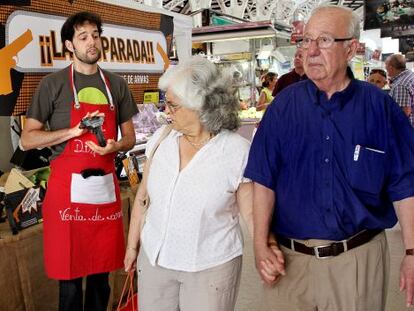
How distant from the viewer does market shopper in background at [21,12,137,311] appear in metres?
2.29

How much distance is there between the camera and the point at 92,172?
237 centimetres

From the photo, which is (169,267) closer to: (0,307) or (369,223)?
(369,223)

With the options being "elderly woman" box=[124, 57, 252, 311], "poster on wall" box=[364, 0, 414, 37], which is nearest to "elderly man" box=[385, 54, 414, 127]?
"elderly woman" box=[124, 57, 252, 311]

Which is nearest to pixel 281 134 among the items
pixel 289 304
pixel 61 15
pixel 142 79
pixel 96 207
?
pixel 289 304

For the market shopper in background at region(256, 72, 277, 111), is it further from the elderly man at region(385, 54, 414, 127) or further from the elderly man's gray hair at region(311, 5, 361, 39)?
the elderly man's gray hair at region(311, 5, 361, 39)

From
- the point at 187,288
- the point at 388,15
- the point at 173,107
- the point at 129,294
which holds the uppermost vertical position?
the point at 388,15

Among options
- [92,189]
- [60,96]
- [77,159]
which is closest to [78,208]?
[92,189]

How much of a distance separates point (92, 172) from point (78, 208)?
0.61 ft

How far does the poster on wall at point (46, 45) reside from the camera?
257cm

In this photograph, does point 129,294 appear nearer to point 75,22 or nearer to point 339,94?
point 75,22

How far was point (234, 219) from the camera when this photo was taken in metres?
1.88

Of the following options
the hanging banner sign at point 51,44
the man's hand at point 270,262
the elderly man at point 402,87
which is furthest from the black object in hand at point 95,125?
the elderly man at point 402,87

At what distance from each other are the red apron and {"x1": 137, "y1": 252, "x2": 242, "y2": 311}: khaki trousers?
0.58 m

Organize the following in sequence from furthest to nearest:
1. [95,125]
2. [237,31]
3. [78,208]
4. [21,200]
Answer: [237,31], [21,200], [78,208], [95,125]
